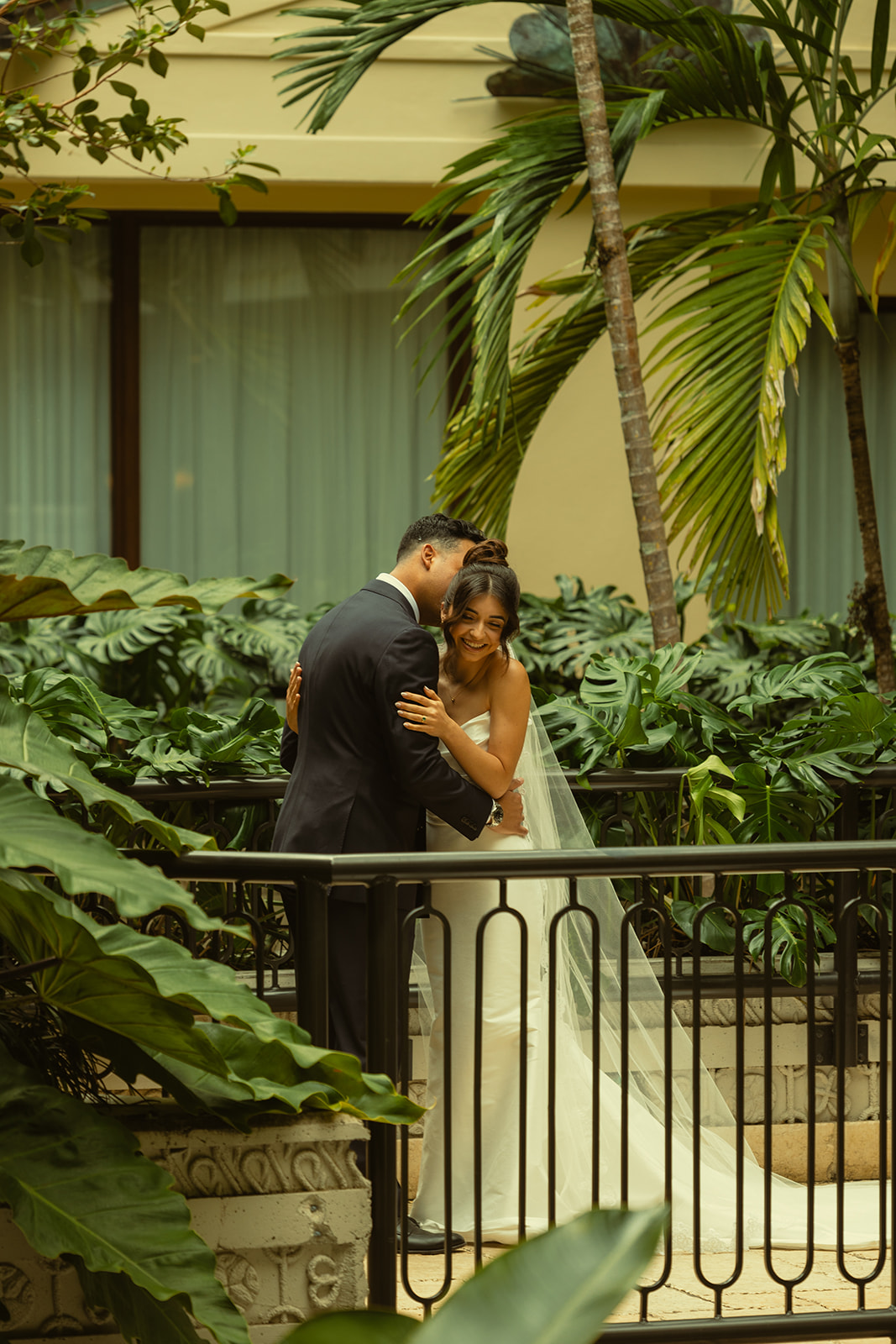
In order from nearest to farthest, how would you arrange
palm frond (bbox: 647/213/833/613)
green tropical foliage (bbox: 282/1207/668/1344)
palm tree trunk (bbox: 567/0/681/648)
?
1. green tropical foliage (bbox: 282/1207/668/1344)
2. palm frond (bbox: 647/213/833/613)
3. palm tree trunk (bbox: 567/0/681/648)

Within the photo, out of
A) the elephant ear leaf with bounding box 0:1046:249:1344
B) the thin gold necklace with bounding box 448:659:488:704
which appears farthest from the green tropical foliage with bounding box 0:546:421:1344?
the thin gold necklace with bounding box 448:659:488:704

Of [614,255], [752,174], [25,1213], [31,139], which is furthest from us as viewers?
[752,174]

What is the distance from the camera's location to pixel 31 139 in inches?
173

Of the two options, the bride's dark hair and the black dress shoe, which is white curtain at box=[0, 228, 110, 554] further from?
the black dress shoe

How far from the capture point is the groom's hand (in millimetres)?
3951

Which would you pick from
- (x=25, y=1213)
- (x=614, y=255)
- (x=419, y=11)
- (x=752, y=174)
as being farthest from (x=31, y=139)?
(x=752, y=174)

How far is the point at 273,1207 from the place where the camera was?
282cm

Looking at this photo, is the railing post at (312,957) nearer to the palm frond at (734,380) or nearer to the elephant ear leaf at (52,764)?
the elephant ear leaf at (52,764)

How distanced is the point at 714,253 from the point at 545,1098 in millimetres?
3711

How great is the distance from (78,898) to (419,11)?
3.72m

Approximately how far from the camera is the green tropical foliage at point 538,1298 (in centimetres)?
91

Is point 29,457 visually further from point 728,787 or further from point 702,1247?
point 702,1247

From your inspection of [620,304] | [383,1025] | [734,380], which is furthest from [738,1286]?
[620,304]

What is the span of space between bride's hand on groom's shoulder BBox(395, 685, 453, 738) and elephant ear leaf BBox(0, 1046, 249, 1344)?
1.39 m
